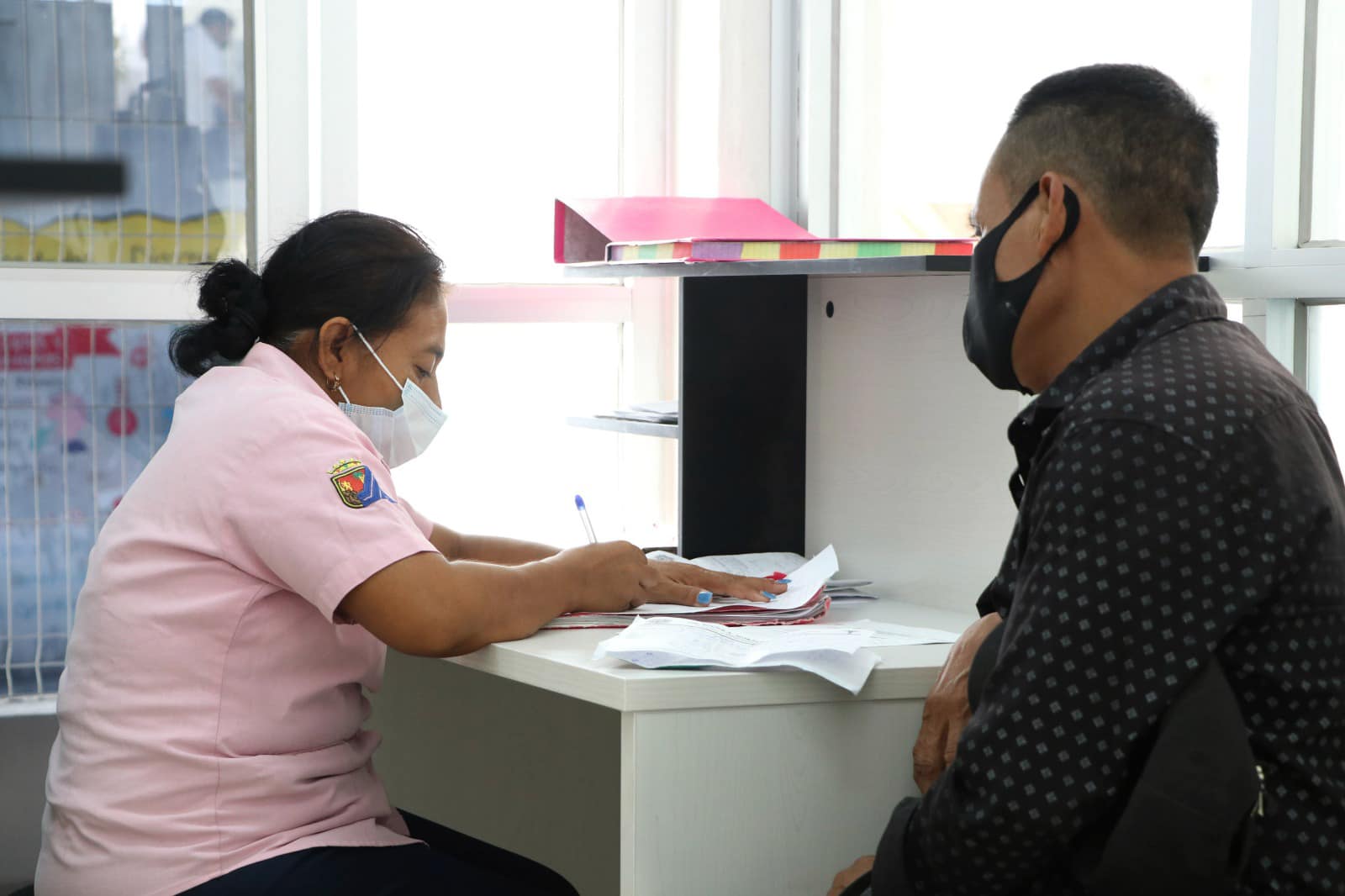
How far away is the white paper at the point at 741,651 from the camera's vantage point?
1.27 m

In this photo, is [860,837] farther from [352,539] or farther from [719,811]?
[352,539]

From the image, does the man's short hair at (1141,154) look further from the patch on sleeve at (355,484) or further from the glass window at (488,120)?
the glass window at (488,120)

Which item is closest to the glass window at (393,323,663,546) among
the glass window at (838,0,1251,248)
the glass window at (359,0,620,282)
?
the glass window at (359,0,620,282)

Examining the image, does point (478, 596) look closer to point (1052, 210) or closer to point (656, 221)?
point (1052, 210)

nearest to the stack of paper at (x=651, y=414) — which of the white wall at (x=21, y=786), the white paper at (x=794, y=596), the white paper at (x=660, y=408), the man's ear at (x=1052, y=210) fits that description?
the white paper at (x=660, y=408)

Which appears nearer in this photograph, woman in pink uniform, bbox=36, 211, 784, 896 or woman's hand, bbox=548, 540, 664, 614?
woman in pink uniform, bbox=36, 211, 784, 896

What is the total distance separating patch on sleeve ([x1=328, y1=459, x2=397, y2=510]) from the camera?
51.2 inches

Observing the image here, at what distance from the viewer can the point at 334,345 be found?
1.52 meters

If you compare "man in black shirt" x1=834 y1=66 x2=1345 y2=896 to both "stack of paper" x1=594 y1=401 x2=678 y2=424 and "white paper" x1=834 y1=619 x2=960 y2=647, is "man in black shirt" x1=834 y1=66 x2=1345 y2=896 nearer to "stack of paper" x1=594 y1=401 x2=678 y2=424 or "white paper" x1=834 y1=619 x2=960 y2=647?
"white paper" x1=834 y1=619 x2=960 y2=647

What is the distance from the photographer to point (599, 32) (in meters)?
2.59

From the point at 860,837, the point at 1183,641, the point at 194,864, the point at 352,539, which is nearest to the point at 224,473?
the point at 352,539

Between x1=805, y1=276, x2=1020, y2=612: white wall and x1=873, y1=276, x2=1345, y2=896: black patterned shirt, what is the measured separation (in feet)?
2.43

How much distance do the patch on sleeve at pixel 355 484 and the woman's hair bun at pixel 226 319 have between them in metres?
0.28

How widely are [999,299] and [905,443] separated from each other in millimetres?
711
